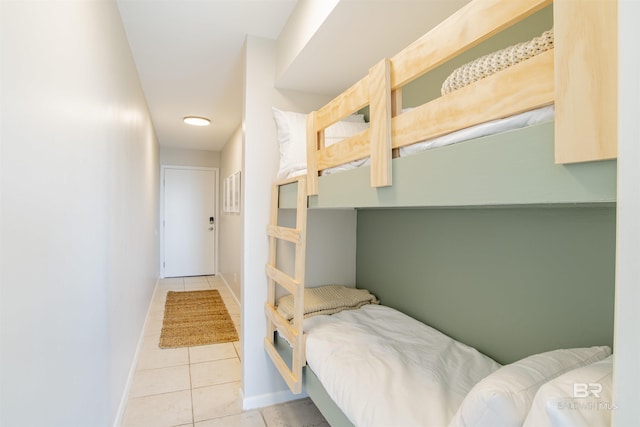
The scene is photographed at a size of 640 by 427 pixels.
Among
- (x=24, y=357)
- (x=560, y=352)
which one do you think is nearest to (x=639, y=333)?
(x=560, y=352)

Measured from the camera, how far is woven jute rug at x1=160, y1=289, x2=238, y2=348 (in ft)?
10.3

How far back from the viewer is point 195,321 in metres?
3.61

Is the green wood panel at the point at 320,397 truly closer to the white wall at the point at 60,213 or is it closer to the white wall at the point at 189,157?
the white wall at the point at 60,213

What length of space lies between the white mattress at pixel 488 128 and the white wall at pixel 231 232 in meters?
3.32

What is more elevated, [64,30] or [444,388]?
[64,30]

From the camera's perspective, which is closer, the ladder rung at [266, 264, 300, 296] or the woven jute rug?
the ladder rung at [266, 264, 300, 296]

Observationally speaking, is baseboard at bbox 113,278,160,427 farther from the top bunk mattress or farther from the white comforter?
the top bunk mattress

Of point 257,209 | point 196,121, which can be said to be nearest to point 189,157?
point 196,121

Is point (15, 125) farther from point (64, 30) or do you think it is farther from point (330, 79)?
point (330, 79)

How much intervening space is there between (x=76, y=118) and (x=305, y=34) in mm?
1148

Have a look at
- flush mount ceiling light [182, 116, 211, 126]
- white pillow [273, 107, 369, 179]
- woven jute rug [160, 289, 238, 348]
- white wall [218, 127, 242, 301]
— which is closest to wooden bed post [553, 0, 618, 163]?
white pillow [273, 107, 369, 179]

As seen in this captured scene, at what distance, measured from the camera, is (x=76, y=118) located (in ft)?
3.79

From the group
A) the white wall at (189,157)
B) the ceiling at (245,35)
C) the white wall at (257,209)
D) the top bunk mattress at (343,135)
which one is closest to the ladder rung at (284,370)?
the white wall at (257,209)

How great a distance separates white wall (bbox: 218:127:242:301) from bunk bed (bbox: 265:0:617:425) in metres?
3.07
